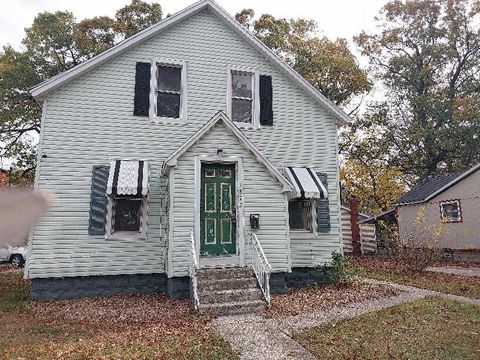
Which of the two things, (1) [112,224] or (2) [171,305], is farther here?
(1) [112,224]

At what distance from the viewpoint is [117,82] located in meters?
12.2

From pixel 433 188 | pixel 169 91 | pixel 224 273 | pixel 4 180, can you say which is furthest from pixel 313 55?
pixel 4 180

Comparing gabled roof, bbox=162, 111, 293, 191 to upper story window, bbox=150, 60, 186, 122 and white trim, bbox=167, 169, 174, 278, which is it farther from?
upper story window, bbox=150, 60, 186, 122

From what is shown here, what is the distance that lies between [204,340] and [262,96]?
9.08 m

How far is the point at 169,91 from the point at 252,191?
4.67m

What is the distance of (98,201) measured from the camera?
1136 centimetres

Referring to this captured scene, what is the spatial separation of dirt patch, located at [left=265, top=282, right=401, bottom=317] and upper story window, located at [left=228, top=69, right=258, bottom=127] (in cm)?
602

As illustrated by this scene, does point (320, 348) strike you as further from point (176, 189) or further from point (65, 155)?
point (65, 155)

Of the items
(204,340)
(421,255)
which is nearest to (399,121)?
(421,255)

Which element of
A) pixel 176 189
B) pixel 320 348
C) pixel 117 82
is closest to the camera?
pixel 320 348

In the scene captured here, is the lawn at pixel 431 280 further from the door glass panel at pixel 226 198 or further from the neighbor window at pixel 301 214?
the door glass panel at pixel 226 198

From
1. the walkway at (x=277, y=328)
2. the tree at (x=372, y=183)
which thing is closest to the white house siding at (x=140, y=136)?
the walkway at (x=277, y=328)

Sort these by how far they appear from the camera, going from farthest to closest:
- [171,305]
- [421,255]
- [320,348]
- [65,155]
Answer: [421,255] → [65,155] → [171,305] → [320,348]

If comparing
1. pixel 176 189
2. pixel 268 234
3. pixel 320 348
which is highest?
pixel 176 189
